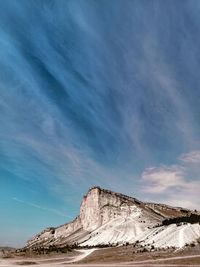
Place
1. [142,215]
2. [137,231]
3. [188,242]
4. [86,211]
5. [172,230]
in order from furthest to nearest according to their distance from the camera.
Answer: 1. [86,211]
2. [142,215]
3. [137,231]
4. [172,230]
5. [188,242]

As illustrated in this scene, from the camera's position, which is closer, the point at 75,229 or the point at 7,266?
the point at 7,266

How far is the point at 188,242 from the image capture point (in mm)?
44938

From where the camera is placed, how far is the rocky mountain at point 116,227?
53.0 meters

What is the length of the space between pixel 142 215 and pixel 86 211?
1408 inches

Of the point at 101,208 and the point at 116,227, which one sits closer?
the point at 116,227

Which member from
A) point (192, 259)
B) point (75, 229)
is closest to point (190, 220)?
point (192, 259)

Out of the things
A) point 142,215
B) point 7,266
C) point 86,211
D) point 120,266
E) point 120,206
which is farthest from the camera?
point 86,211

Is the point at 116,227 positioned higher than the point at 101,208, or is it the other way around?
the point at 101,208

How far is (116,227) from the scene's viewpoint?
79625 millimetres

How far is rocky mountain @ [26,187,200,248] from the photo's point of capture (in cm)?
5303

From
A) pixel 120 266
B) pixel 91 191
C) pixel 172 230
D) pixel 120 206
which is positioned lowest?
pixel 120 266

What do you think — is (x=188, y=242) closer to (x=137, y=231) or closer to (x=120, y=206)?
(x=137, y=231)

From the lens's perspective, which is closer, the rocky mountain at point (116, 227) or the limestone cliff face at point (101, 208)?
the rocky mountain at point (116, 227)

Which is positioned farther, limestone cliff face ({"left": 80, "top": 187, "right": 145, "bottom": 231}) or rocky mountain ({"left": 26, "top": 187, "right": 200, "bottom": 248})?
limestone cliff face ({"left": 80, "top": 187, "right": 145, "bottom": 231})
